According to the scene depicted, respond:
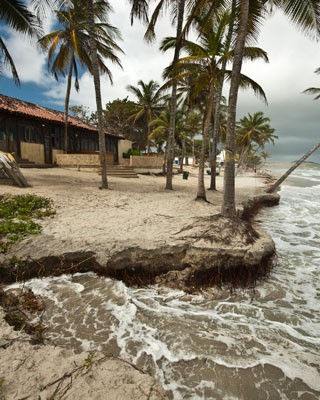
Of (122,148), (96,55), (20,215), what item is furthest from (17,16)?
(122,148)

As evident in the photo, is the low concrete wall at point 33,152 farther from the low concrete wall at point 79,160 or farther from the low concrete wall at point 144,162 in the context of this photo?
the low concrete wall at point 144,162

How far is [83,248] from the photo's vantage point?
15.1ft

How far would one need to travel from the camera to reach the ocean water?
248cm

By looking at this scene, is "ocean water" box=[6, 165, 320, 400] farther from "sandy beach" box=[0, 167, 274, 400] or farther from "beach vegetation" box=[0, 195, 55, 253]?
"beach vegetation" box=[0, 195, 55, 253]

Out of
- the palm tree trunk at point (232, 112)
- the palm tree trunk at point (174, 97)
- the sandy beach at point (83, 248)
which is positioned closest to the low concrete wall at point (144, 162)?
the palm tree trunk at point (174, 97)

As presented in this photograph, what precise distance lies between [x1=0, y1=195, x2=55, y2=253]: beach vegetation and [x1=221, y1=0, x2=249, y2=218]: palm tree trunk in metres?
4.98

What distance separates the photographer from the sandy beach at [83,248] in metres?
1.92

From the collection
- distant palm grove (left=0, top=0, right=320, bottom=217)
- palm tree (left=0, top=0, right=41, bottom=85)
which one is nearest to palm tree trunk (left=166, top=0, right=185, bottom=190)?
distant palm grove (left=0, top=0, right=320, bottom=217)

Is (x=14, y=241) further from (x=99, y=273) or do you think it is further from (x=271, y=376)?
(x=271, y=376)

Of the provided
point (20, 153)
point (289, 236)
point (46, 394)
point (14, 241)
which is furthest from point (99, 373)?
point (20, 153)

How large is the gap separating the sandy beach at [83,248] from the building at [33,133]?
8.99 metres

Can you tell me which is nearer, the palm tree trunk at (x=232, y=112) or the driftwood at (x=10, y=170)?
the palm tree trunk at (x=232, y=112)

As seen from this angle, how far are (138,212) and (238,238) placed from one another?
3349mm

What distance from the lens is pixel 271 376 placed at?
8.41ft
